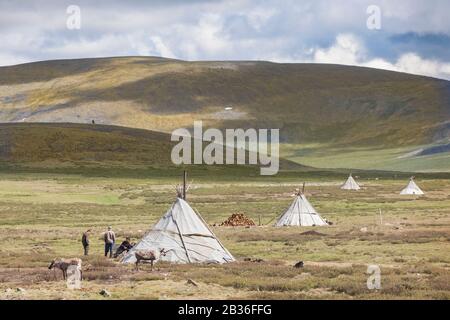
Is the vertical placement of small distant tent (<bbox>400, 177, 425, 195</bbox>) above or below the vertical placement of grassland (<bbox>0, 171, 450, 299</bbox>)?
above

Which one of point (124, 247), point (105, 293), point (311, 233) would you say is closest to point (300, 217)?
point (311, 233)

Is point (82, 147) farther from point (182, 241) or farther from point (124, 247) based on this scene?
point (182, 241)

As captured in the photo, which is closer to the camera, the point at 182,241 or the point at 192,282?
the point at 192,282

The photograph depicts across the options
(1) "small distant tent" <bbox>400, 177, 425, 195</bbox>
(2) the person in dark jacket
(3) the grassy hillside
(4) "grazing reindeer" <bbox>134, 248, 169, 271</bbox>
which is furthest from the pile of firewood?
(3) the grassy hillside

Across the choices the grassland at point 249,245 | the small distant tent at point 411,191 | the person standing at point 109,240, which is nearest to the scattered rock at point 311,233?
the grassland at point 249,245

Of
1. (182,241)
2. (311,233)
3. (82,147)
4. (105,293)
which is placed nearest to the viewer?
(105,293)

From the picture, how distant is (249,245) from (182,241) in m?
8.82

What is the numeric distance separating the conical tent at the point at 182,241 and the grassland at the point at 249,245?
3.64 ft

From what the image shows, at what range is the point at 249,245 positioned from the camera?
42.3 metres

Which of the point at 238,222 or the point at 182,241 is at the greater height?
the point at 238,222

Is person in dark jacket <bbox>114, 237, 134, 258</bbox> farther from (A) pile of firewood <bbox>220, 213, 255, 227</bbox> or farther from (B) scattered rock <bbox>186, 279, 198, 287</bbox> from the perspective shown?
(A) pile of firewood <bbox>220, 213, 255, 227</bbox>


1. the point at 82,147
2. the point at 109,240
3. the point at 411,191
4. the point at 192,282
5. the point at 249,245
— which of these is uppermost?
the point at 82,147

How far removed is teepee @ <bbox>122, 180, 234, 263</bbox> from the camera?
33750 mm
